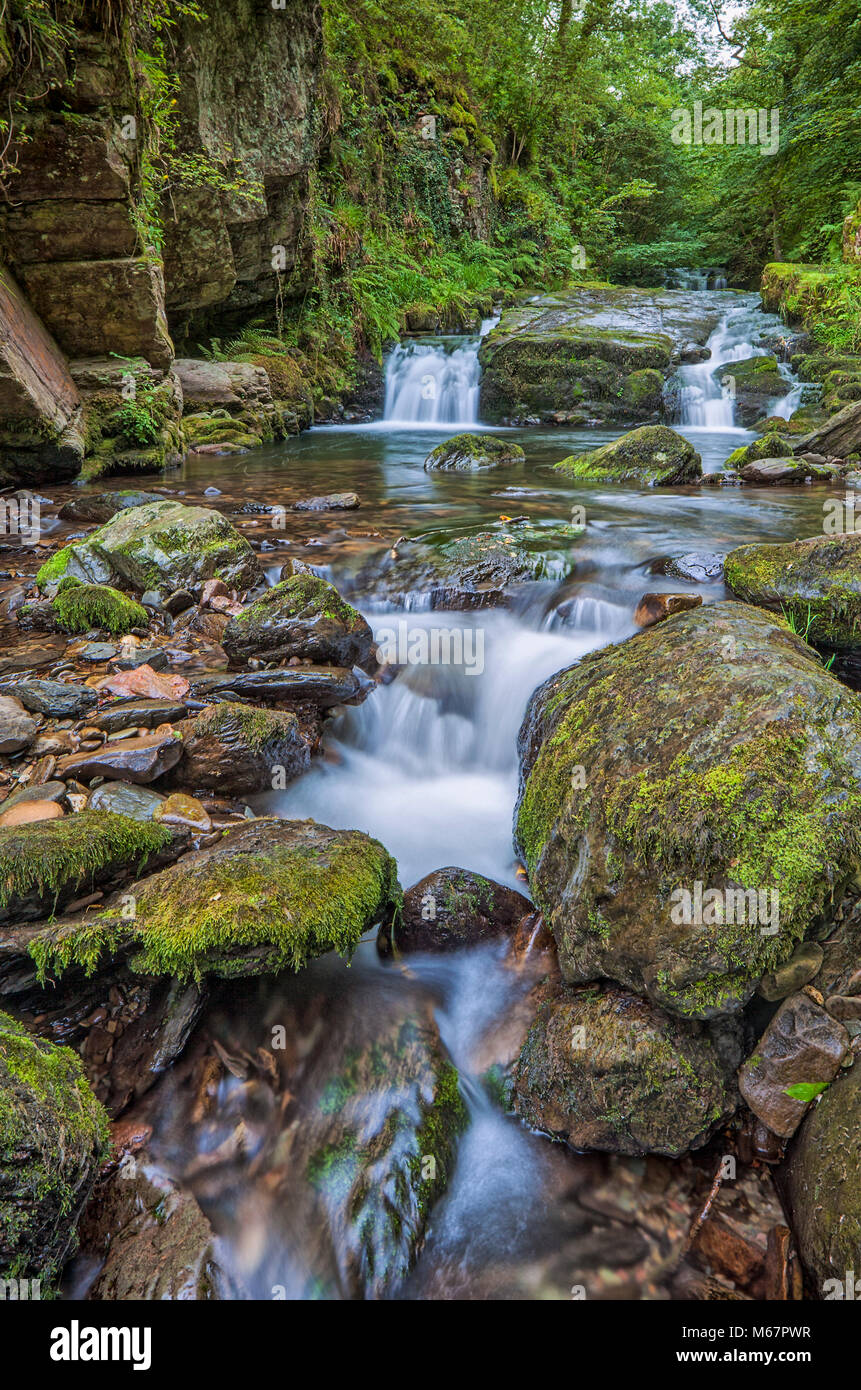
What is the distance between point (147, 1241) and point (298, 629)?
10.7 ft

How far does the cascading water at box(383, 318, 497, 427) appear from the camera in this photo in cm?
1516

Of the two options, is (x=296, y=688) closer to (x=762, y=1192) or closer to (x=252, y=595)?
(x=252, y=595)

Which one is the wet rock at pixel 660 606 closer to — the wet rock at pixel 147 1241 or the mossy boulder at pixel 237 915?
the mossy boulder at pixel 237 915

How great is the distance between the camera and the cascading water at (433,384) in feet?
49.8

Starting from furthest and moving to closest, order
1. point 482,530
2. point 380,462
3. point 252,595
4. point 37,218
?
1. point 380,462
2. point 37,218
3. point 482,530
4. point 252,595

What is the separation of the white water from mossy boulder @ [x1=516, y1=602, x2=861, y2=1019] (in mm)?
11668

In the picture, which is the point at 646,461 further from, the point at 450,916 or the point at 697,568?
the point at 450,916

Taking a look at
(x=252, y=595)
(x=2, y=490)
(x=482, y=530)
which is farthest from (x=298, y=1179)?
(x=2, y=490)

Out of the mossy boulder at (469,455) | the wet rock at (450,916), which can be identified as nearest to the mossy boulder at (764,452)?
the mossy boulder at (469,455)

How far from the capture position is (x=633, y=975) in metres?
2.40

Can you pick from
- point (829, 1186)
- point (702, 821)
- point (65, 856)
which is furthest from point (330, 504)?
point (829, 1186)

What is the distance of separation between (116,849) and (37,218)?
338 inches
